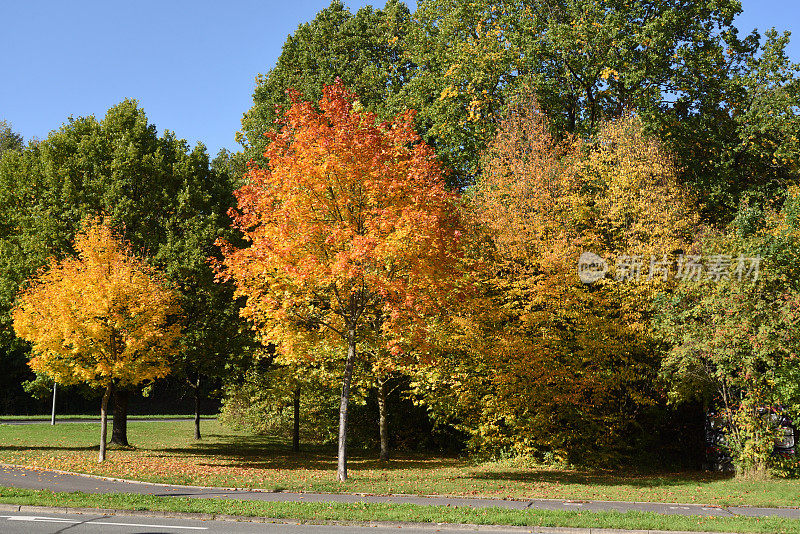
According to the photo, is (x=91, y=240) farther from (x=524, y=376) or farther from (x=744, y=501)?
(x=744, y=501)

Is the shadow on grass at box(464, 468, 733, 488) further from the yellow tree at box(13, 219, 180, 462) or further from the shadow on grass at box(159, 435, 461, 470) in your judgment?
the yellow tree at box(13, 219, 180, 462)

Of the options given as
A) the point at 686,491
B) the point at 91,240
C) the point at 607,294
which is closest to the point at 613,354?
the point at 607,294

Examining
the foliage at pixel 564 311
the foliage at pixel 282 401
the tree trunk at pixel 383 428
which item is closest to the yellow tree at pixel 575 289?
the foliage at pixel 564 311

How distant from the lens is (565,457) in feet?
68.4

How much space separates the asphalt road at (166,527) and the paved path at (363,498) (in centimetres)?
220

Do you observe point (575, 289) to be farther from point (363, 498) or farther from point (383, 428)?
point (363, 498)

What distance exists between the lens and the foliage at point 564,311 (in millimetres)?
20297

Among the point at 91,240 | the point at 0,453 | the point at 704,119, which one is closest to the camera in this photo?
the point at 91,240

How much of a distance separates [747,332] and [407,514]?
10802 millimetres

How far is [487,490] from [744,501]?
521 cm

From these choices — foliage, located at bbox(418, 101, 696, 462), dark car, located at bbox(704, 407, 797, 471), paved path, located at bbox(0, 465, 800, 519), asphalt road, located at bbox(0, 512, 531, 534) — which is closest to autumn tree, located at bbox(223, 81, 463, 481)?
paved path, located at bbox(0, 465, 800, 519)

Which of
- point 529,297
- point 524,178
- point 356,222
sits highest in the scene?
point 524,178

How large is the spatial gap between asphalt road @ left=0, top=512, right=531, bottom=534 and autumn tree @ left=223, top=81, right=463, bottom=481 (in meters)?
5.80

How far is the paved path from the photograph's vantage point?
1222 centimetres
